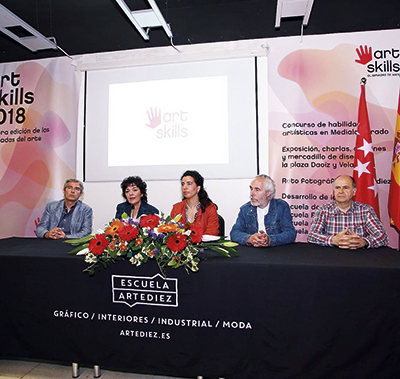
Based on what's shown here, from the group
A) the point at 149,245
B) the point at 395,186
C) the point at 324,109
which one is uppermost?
the point at 324,109

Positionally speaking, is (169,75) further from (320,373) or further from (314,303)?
(320,373)

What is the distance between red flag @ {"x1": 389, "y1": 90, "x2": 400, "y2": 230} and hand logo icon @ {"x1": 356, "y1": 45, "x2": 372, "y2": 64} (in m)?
0.63

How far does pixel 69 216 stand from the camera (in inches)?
117

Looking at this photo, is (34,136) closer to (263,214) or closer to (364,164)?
(263,214)

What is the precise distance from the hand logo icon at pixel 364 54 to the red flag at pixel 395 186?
628mm

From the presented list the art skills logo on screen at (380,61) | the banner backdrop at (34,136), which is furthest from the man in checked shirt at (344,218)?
the banner backdrop at (34,136)

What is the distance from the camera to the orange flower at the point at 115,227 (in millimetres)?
1703

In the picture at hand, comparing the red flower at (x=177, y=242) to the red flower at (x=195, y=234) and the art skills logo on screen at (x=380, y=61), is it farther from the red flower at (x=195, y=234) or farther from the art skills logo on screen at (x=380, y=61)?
the art skills logo on screen at (x=380, y=61)

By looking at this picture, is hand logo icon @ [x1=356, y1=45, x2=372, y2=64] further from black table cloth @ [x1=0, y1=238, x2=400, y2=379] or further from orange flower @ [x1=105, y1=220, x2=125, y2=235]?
orange flower @ [x1=105, y1=220, x2=125, y2=235]

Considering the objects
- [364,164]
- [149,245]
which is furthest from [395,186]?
[149,245]

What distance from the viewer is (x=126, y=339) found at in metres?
1.72

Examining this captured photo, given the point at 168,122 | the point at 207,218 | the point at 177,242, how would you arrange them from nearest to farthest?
the point at 177,242 → the point at 207,218 → the point at 168,122

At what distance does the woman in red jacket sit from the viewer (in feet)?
9.05

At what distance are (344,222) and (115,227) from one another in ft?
5.30
